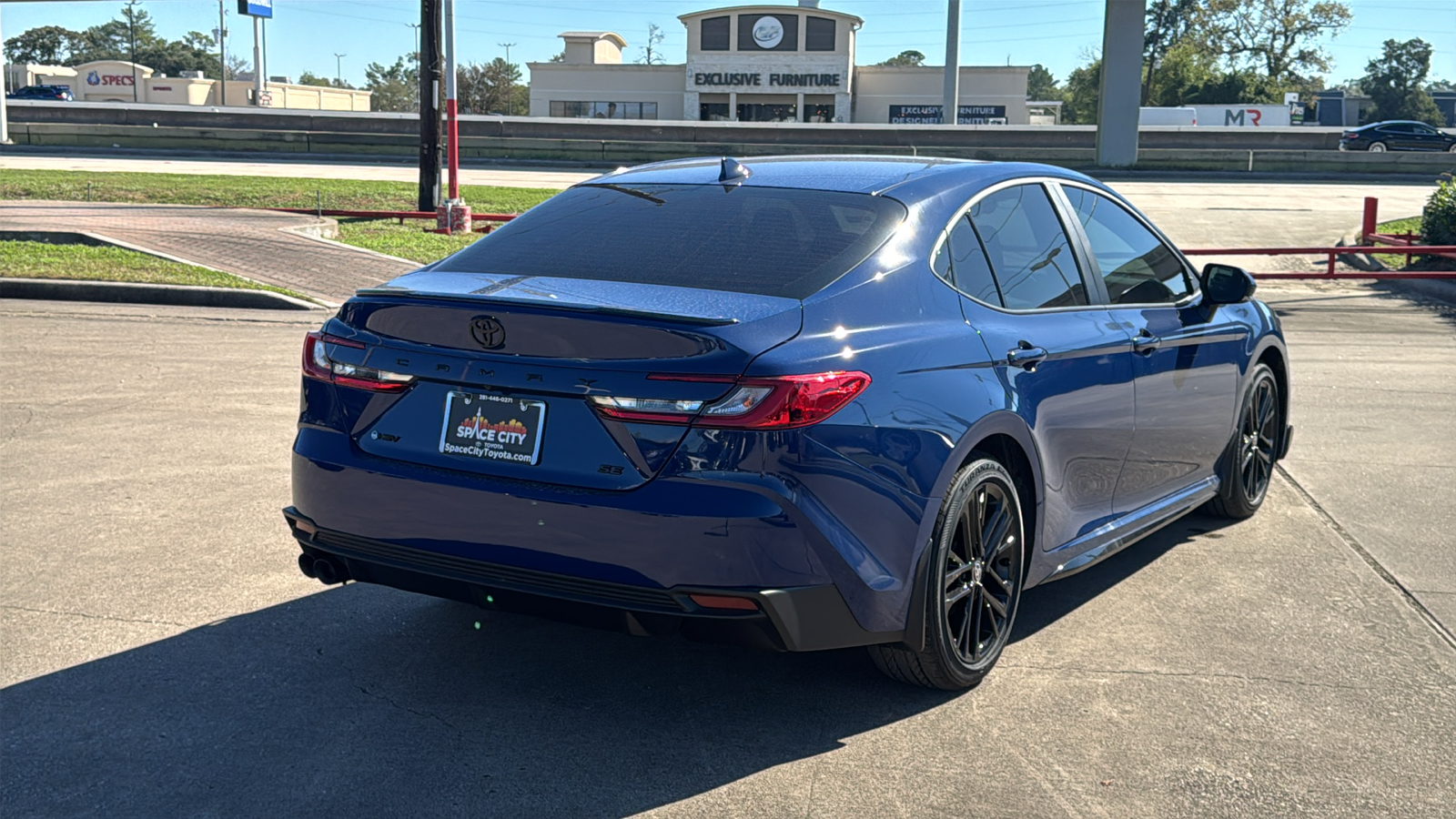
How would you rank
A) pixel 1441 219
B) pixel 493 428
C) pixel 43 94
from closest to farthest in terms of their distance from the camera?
pixel 493 428
pixel 1441 219
pixel 43 94

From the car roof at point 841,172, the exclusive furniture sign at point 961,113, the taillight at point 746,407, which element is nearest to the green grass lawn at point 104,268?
the car roof at point 841,172

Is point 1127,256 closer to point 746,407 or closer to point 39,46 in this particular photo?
point 746,407

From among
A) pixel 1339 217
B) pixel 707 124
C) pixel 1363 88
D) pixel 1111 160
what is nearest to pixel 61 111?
pixel 707 124

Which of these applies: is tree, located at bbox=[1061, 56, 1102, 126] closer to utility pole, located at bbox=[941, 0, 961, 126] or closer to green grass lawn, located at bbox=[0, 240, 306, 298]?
utility pole, located at bbox=[941, 0, 961, 126]

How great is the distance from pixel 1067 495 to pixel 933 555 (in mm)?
960

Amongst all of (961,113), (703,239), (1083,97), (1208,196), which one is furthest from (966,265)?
(1083,97)

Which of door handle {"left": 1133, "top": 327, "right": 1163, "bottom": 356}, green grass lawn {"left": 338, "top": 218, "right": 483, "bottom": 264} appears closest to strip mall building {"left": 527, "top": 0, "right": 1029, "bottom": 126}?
green grass lawn {"left": 338, "top": 218, "right": 483, "bottom": 264}

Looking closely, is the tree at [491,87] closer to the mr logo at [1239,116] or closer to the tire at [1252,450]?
the mr logo at [1239,116]

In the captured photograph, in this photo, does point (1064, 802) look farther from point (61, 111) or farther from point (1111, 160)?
point (61, 111)

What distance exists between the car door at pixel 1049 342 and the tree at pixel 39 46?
156550 millimetres

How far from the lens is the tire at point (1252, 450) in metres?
6.27

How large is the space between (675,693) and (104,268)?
1269cm

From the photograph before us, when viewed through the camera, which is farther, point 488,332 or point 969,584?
point 969,584

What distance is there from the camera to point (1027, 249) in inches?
190
